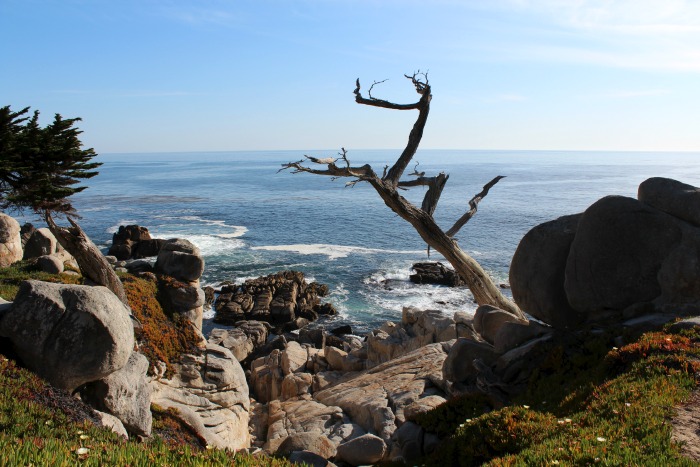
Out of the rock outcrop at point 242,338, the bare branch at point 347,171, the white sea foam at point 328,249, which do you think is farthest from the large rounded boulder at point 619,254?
the white sea foam at point 328,249

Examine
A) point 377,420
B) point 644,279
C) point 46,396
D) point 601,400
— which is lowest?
point 377,420

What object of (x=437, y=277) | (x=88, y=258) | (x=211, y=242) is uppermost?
(x=88, y=258)

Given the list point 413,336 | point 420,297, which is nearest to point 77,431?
point 413,336

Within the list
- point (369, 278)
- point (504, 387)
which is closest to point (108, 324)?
point (504, 387)

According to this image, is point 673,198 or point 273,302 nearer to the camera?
point 673,198

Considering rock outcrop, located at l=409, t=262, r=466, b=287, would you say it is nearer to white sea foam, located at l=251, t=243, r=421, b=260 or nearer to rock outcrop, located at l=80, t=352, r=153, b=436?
white sea foam, located at l=251, t=243, r=421, b=260

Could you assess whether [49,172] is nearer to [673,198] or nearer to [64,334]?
[64,334]

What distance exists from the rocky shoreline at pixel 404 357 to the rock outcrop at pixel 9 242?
12.5 meters

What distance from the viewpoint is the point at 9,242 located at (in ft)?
89.7

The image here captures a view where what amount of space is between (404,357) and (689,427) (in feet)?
42.1

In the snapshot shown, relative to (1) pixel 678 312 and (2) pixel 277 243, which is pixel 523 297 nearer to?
(1) pixel 678 312

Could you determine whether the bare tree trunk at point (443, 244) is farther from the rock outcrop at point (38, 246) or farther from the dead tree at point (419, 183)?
the rock outcrop at point (38, 246)

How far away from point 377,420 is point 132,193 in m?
111

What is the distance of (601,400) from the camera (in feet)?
27.0
